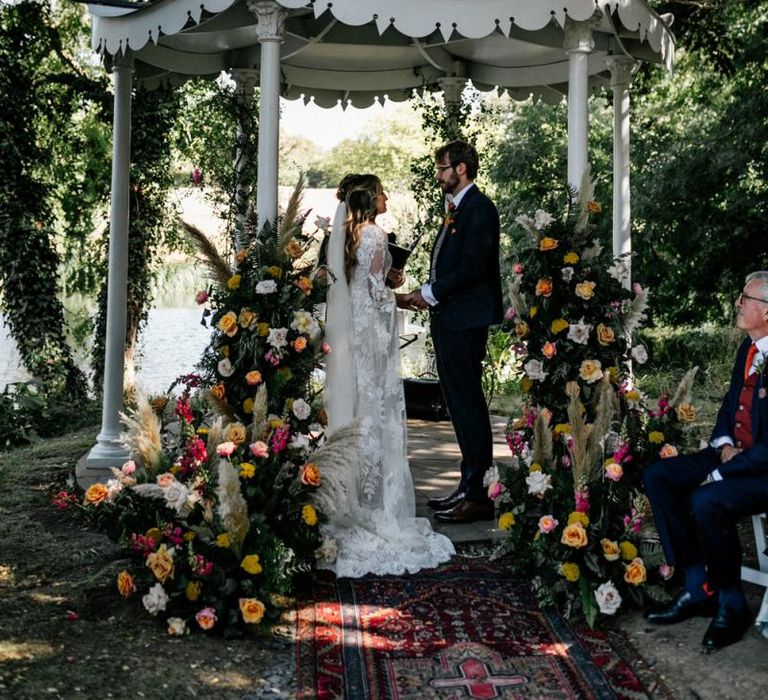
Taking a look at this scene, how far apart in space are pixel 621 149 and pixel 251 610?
4344 mm

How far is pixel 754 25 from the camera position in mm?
13055

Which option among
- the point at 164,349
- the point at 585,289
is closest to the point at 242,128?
the point at 585,289

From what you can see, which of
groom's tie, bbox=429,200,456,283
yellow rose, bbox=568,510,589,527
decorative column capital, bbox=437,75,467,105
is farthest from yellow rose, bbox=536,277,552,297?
decorative column capital, bbox=437,75,467,105

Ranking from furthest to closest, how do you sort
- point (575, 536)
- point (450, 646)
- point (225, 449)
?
1. point (225, 449)
2. point (575, 536)
3. point (450, 646)

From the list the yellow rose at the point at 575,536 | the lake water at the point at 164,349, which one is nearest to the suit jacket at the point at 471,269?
the yellow rose at the point at 575,536

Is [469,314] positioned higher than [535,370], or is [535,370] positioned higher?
[469,314]

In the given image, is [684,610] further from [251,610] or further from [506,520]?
[251,610]

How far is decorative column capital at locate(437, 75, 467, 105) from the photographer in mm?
8203

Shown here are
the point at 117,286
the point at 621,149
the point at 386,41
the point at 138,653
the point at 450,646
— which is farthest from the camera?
the point at 386,41

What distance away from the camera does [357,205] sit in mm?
5453

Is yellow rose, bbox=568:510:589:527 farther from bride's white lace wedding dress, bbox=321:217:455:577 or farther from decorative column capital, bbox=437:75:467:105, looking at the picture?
decorative column capital, bbox=437:75:467:105

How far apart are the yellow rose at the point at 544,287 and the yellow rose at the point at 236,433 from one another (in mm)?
1700

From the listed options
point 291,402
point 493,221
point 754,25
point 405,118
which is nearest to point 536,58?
point 493,221

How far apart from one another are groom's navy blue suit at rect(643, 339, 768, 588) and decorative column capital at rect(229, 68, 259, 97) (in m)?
4.77
